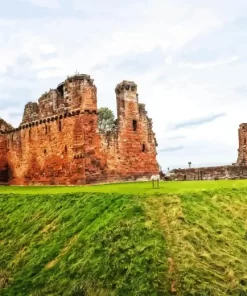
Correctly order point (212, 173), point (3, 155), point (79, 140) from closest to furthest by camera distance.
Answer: point (79, 140) < point (212, 173) < point (3, 155)

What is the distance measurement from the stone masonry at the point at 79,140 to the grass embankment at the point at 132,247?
7715 mm

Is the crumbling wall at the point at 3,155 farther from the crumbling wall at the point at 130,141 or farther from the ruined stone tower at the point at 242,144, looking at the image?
the ruined stone tower at the point at 242,144

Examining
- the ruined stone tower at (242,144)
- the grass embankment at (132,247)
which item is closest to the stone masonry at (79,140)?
the ruined stone tower at (242,144)

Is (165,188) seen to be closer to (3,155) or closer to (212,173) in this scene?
(212,173)

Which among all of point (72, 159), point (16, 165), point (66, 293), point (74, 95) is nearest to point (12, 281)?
point (66, 293)

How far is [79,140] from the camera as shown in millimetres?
23078

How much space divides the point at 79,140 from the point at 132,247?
12.8 metres

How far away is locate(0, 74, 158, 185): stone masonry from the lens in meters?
23.1

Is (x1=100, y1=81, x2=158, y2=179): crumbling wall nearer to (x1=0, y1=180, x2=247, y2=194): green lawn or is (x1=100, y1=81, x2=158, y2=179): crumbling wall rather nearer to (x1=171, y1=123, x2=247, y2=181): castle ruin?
(x1=171, y1=123, x2=247, y2=181): castle ruin

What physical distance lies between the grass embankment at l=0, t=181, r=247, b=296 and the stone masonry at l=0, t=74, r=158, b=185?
7715mm

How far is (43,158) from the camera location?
86.5 ft

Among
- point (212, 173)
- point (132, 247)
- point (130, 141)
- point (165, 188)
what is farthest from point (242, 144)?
point (132, 247)

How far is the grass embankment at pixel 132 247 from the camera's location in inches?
389

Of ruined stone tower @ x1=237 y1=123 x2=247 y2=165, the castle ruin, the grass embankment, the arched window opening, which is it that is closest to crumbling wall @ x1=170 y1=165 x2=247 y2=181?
the castle ruin
